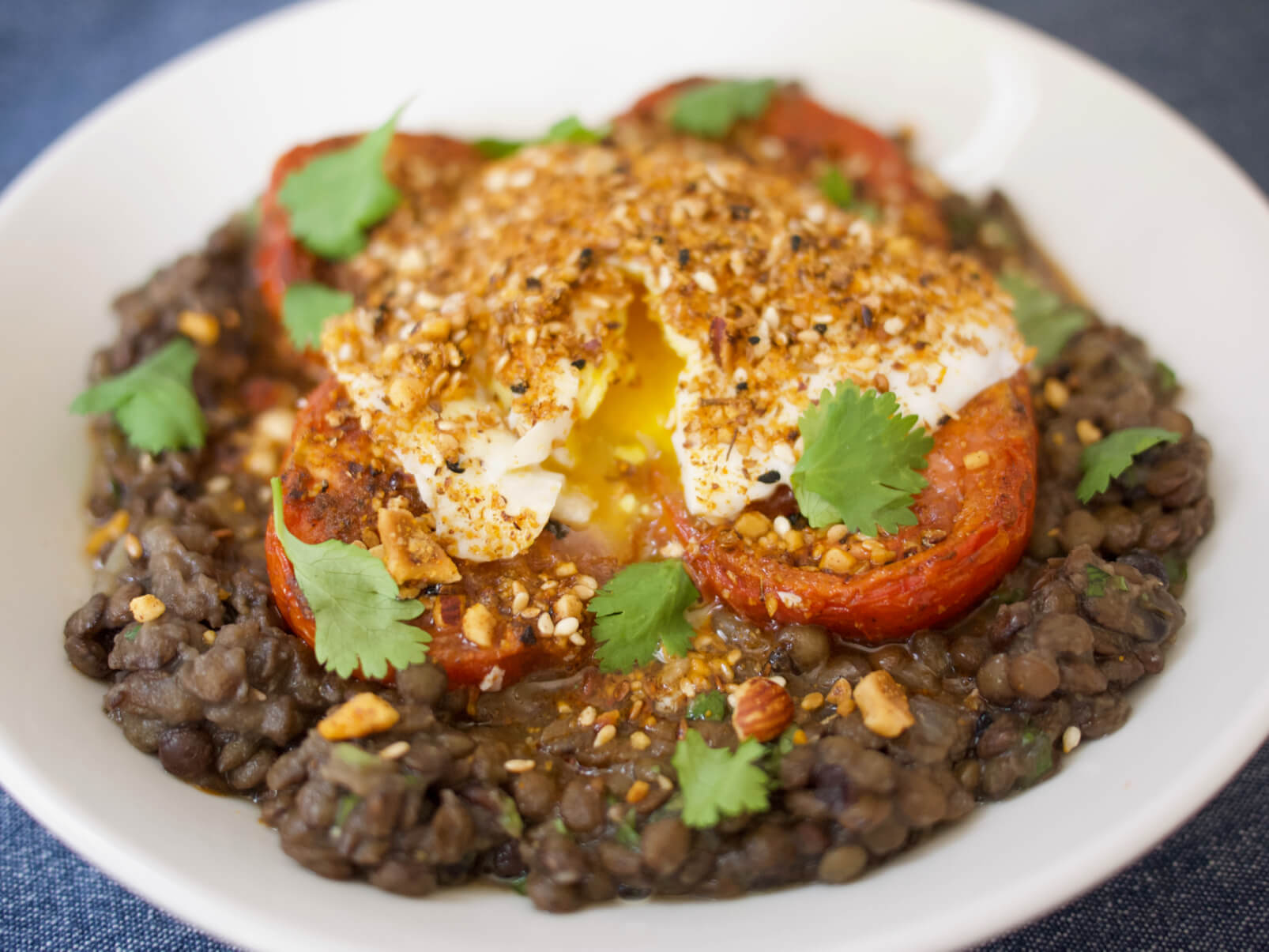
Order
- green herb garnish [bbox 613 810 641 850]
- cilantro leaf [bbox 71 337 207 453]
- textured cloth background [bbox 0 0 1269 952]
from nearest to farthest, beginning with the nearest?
1. green herb garnish [bbox 613 810 641 850]
2. textured cloth background [bbox 0 0 1269 952]
3. cilantro leaf [bbox 71 337 207 453]

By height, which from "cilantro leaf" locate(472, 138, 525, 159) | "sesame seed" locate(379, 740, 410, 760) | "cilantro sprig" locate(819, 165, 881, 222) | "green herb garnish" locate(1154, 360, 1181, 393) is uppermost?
"cilantro leaf" locate(472, 138, 525, 159)

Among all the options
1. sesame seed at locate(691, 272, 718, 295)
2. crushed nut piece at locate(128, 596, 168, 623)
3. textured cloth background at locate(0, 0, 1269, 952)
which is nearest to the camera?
crushed nut piece at locate(128, 596, 168, 623)

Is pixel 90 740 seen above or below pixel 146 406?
below

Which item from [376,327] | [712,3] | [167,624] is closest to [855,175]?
[712,3]

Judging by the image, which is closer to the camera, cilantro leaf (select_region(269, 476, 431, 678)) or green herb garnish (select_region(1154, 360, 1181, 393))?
cilantro leaf (select_region(269, 476, 431, 678))

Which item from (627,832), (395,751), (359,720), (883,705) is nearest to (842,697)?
(883,705)

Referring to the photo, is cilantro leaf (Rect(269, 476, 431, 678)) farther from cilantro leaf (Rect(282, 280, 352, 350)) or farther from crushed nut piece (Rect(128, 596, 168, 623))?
cilantro leaf (Rect(282, 280, 352, 350))

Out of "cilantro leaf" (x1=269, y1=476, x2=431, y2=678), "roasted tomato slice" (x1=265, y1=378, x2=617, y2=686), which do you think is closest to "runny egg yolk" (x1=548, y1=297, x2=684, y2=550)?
"roasted tomato slice" (x1=265, y1=378, x2=617, y2=686)

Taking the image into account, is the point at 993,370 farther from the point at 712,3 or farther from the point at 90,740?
the point at 90,740
